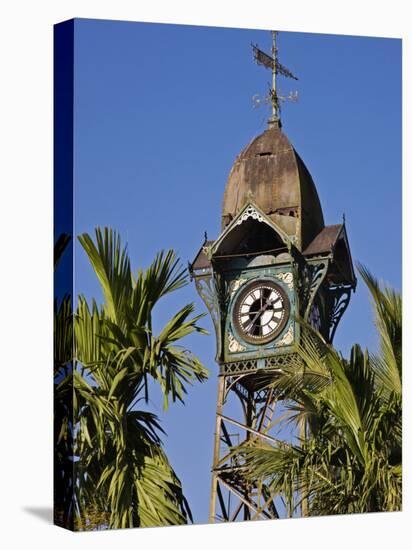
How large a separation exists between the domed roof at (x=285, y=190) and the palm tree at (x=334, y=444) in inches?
28.3

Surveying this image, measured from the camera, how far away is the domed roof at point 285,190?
791 inches

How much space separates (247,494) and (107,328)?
7.60 feet

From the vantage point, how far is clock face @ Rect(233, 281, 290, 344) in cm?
2022

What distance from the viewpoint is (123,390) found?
1894cm

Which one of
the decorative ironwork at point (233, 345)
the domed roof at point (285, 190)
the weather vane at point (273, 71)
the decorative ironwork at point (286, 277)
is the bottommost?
the decorative ironwork at point (233, 345)

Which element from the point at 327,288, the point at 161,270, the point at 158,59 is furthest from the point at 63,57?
the point at 327,288

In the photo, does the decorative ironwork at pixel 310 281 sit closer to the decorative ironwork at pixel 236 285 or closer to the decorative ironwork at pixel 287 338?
the decorative ironwork at pixel 287 338

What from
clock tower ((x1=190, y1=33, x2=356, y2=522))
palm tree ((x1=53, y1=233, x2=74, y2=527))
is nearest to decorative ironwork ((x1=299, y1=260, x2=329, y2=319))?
clock tower ((x1=190, y1=33, x2=356, y2=522))

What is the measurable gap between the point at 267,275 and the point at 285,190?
0.87m

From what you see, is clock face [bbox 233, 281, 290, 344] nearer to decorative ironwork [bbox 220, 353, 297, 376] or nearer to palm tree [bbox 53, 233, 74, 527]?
decorative ironwork [bbox 220, 353, 297, 376]

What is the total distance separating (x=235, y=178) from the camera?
19844 millimetres

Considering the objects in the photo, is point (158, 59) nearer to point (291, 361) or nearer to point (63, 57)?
point (63, 57)

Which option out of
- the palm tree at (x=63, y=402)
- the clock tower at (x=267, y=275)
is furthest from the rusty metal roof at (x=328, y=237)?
the palm tree at (x=63, y=402)

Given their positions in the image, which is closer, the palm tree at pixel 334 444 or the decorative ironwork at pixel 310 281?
the palm tree at pixel 334 444
